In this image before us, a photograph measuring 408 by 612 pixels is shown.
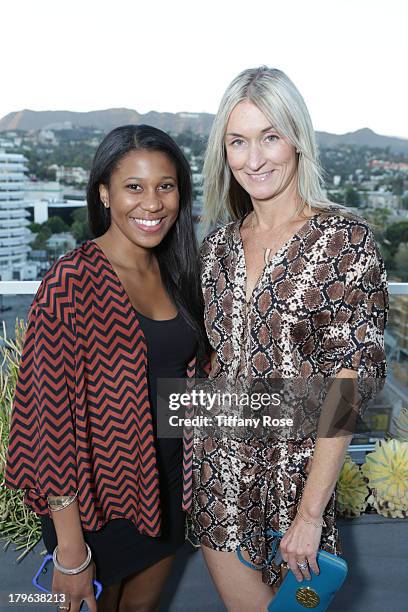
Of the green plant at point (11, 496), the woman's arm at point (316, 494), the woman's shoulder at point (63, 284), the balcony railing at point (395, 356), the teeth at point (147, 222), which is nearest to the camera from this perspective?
the woman's shoulder at point (63, 284)

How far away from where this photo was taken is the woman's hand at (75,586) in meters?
1.31

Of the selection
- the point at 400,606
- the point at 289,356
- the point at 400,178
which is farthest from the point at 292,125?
the point at 400,178

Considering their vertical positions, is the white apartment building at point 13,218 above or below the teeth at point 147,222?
below

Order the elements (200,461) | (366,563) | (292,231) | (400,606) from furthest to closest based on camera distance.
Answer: (366,563), (400,606), (200,461), (292,231)

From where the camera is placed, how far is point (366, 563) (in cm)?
220

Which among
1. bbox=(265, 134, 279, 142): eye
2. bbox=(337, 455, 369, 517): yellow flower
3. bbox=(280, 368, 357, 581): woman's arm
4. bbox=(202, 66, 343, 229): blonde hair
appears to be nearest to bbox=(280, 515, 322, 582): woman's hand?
bbox=(280, 368, 357, 581): woman's arm

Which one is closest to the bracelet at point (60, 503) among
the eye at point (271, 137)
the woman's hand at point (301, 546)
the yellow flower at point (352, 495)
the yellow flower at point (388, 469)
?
the woman's hand at point (301, 546)

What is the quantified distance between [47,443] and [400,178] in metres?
12.3

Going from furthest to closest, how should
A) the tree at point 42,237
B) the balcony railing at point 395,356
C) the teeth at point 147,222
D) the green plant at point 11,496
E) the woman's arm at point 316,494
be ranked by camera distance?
the tree at point 42,237 < the balcony railing at point 395,356 < the green plant at point 11,496 < the teeth at point 147,222 < the woman's arm at point 316,494

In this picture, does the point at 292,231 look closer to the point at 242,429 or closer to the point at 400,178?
the point at 242,429

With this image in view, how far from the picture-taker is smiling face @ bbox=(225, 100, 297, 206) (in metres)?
1.35

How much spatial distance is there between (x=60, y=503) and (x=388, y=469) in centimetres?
173

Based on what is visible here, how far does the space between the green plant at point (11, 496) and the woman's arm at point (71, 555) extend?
3.06ft

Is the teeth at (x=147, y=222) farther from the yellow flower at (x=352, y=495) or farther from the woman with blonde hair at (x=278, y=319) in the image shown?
the yellow flower at (x=352, y=495)
